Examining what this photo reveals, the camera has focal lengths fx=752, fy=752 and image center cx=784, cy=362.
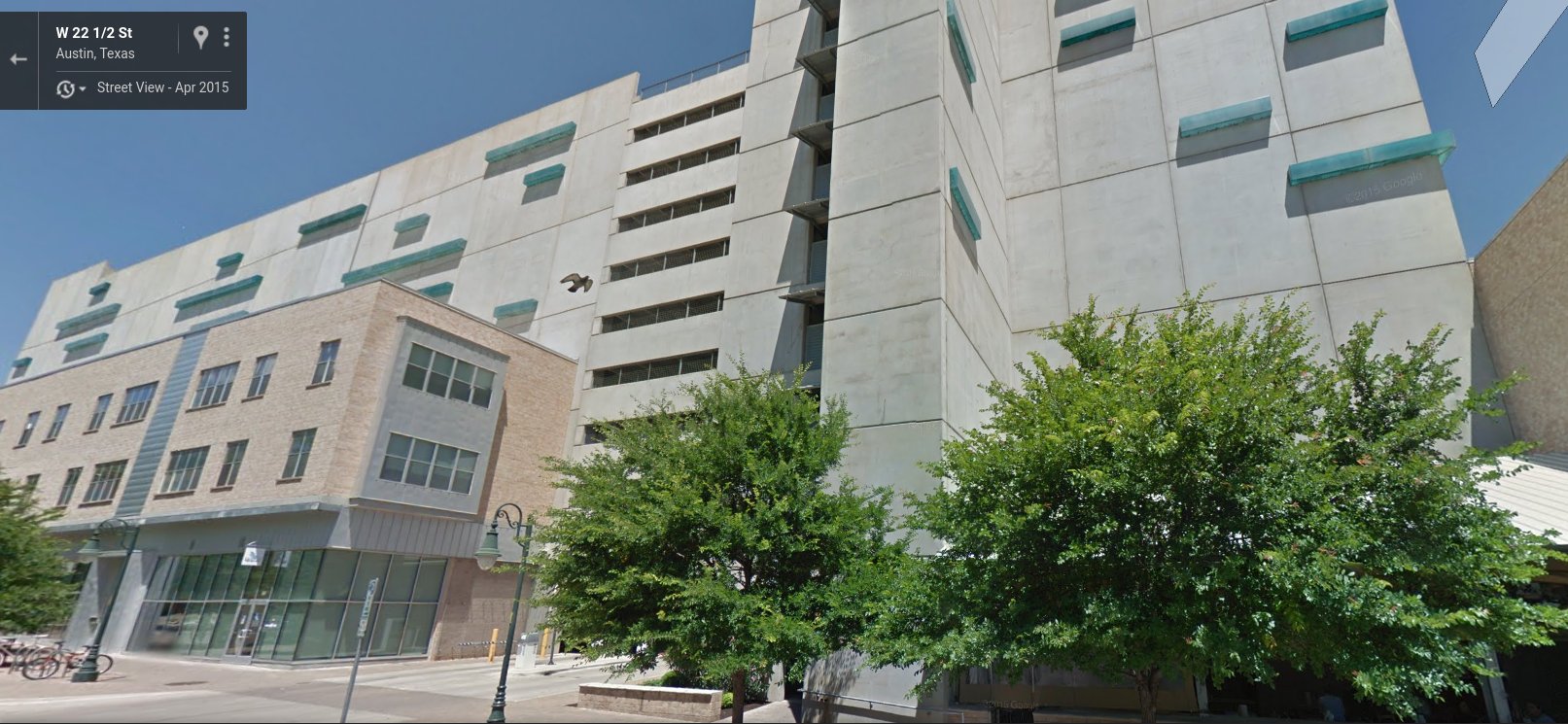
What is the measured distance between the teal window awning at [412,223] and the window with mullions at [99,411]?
55.0 ft

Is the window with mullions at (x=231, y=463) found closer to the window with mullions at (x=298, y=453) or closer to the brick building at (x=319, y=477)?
the brick building at (x=319, y=477)

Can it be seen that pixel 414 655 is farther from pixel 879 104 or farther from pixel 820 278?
pixel 879 104

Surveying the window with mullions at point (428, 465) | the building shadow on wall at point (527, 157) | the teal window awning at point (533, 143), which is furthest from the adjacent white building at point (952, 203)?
the window with mullions at point (428, 465)

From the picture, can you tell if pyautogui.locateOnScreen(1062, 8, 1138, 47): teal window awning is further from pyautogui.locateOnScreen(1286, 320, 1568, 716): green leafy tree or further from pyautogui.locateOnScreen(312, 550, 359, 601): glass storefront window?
pyautogui.locateOnScreen(312, 550, 359, 601): glass storefront window

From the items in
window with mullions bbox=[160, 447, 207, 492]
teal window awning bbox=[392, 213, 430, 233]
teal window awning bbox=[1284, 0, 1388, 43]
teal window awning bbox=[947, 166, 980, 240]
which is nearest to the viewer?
teal window awning bbox=[947, 166, 980, 240]

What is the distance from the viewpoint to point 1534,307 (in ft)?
65.8

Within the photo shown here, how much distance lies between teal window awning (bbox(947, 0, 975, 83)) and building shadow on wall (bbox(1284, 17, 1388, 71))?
11.5 m

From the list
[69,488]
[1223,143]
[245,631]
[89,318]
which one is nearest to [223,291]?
[89,318]

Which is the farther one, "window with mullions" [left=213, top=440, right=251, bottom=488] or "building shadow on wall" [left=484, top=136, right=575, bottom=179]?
"building shadow on wall" [left=484, top=136, right=575, bottom=179]

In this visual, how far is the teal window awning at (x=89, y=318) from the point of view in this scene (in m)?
59.8

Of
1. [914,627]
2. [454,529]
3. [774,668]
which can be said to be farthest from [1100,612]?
[454,529]

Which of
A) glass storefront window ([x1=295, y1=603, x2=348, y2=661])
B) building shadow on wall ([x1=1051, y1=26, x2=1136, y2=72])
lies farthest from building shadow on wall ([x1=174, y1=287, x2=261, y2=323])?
building shadow on wall ([x1=1051, y1=26, x2=1136, y2=72])

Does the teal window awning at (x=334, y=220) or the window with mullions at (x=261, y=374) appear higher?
the teal window awning at (x=334, y=220)

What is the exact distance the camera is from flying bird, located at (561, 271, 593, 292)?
38.3 m
